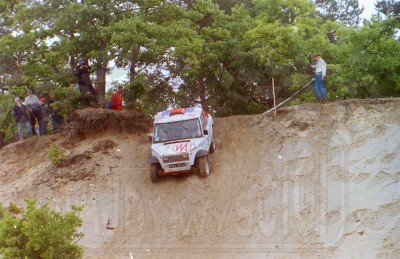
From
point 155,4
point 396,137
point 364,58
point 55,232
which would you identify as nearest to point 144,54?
point 155,4

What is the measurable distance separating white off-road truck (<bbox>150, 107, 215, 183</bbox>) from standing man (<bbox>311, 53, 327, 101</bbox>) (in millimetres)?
4728

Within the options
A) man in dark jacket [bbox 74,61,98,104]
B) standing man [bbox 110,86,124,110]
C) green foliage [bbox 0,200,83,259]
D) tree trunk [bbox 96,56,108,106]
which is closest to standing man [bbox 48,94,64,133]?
man in dark jacket [bbox 74,61,98,104]

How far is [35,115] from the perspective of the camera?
2150 cm

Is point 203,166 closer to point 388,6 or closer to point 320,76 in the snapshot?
point 320,76

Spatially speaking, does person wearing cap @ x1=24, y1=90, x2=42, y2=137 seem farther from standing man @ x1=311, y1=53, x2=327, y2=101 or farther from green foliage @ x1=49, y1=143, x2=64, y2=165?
standing man @ x1=311, y1=53, x2=327, y2=101

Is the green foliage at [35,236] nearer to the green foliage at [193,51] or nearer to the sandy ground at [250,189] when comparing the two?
the sandy ground at [250,189]

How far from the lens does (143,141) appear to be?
2108 centimetres

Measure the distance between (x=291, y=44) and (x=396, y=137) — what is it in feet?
25.5

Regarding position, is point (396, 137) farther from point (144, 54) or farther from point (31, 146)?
point (31, 146)

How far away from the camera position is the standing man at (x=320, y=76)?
19812 mm

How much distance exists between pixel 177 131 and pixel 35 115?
6816 mm

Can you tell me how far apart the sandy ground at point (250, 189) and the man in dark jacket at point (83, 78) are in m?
1.90

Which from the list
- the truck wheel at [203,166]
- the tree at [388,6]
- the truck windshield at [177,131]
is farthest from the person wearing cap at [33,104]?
the tree at [388,6]

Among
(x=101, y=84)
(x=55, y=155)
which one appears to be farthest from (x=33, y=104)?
(x=101, y=84)
